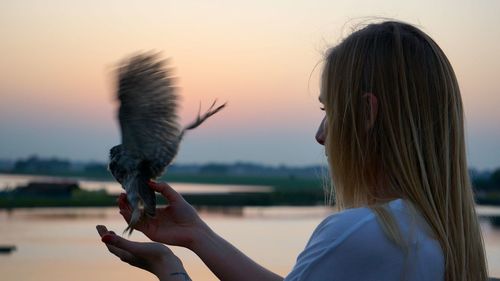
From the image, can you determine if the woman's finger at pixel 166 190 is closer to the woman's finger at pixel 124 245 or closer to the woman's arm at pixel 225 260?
the woman's arm at pixel 225 260

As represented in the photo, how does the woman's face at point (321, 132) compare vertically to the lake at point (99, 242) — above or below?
above

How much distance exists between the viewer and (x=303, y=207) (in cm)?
5034

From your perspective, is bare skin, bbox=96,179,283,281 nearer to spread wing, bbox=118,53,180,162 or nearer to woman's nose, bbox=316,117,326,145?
spread wing, bbox=118,53,180,162

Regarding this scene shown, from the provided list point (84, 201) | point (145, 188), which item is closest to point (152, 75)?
point (145, 188)

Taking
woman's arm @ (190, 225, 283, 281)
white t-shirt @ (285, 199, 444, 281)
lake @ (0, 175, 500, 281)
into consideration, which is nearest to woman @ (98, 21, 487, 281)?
white t-shirt @ (285, 199, 444, 281)

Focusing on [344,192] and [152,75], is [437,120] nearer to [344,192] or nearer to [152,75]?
[344,192]

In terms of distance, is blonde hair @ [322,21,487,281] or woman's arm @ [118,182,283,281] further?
woman's arm @ [118,182,283,281]

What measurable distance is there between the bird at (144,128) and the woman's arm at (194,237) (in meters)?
0.05

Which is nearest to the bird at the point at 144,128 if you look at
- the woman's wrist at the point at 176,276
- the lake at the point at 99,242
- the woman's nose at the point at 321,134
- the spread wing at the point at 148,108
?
the spread wing at the point at 148,108

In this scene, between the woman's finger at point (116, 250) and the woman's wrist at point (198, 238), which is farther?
the woman's wrist at point (198, 238)

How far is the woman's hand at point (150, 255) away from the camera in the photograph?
2.24m

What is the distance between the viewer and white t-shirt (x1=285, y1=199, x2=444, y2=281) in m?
1.74

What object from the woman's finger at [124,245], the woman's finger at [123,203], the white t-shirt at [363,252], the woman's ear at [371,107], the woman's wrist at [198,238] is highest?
the woman's ear at [371,107]

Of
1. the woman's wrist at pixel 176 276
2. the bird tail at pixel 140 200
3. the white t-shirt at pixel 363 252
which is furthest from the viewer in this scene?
the bird tail at pixel 140 200
